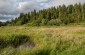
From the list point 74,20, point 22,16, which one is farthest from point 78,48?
point 22,16

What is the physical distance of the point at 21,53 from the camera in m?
16.2

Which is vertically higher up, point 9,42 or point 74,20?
point 9,42

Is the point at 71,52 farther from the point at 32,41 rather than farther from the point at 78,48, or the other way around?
the point at 32,41

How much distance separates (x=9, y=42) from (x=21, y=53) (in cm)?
443

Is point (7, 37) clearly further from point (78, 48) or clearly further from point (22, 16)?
point (22, 16)

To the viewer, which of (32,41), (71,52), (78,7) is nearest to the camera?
(71,52)

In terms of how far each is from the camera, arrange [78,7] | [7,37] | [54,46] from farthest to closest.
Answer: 1. [78,7]
2. [7,37]
3. [54,46]

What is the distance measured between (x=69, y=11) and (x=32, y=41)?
124 meters

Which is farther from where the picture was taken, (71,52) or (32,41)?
(32,41)

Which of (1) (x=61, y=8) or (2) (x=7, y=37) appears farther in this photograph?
(1) (x=61, y=8)

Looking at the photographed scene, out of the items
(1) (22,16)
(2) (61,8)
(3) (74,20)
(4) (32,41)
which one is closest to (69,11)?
(2) (61,8)

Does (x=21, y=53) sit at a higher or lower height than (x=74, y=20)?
higher

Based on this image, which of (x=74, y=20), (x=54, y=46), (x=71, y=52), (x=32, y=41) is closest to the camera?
(x=71, y=52)

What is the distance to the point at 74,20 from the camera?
12862 centimetres
